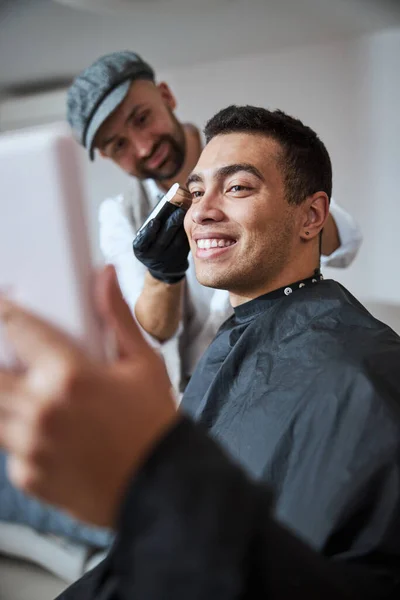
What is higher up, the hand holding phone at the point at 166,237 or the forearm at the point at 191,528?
the hand holding phone at the point at 166,237

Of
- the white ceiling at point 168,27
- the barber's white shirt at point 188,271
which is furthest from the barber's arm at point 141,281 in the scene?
the white ceiling at point 168,27

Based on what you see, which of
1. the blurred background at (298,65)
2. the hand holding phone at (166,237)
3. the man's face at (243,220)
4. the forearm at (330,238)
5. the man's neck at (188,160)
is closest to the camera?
the man's face at (243,220)

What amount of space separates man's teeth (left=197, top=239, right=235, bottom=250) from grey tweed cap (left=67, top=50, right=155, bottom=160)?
0.88 meters

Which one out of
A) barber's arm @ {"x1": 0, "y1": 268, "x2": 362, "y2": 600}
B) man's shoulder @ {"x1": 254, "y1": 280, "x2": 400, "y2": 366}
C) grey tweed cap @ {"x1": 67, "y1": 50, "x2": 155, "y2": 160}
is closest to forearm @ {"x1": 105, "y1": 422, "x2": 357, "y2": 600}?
barber's arm @ {"x1": 0, "y1": 268, "x2": 362, "y2": 600}

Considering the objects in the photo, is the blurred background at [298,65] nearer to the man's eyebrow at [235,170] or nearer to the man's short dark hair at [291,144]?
the man's short dark hair at [291,144]

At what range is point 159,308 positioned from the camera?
2.10m

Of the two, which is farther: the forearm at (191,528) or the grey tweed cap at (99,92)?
the grey tweed cap at (99,92)

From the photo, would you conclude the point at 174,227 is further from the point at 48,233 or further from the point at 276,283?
the point at 48,233

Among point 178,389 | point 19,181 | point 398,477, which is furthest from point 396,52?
point 19,181

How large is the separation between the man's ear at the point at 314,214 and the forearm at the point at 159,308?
0.62 m

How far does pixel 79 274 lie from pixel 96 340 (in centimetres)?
7

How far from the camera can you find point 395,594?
800 mm

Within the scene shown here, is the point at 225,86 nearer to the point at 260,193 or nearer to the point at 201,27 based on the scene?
the point at 201,27

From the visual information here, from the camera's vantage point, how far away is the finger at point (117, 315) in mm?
583
